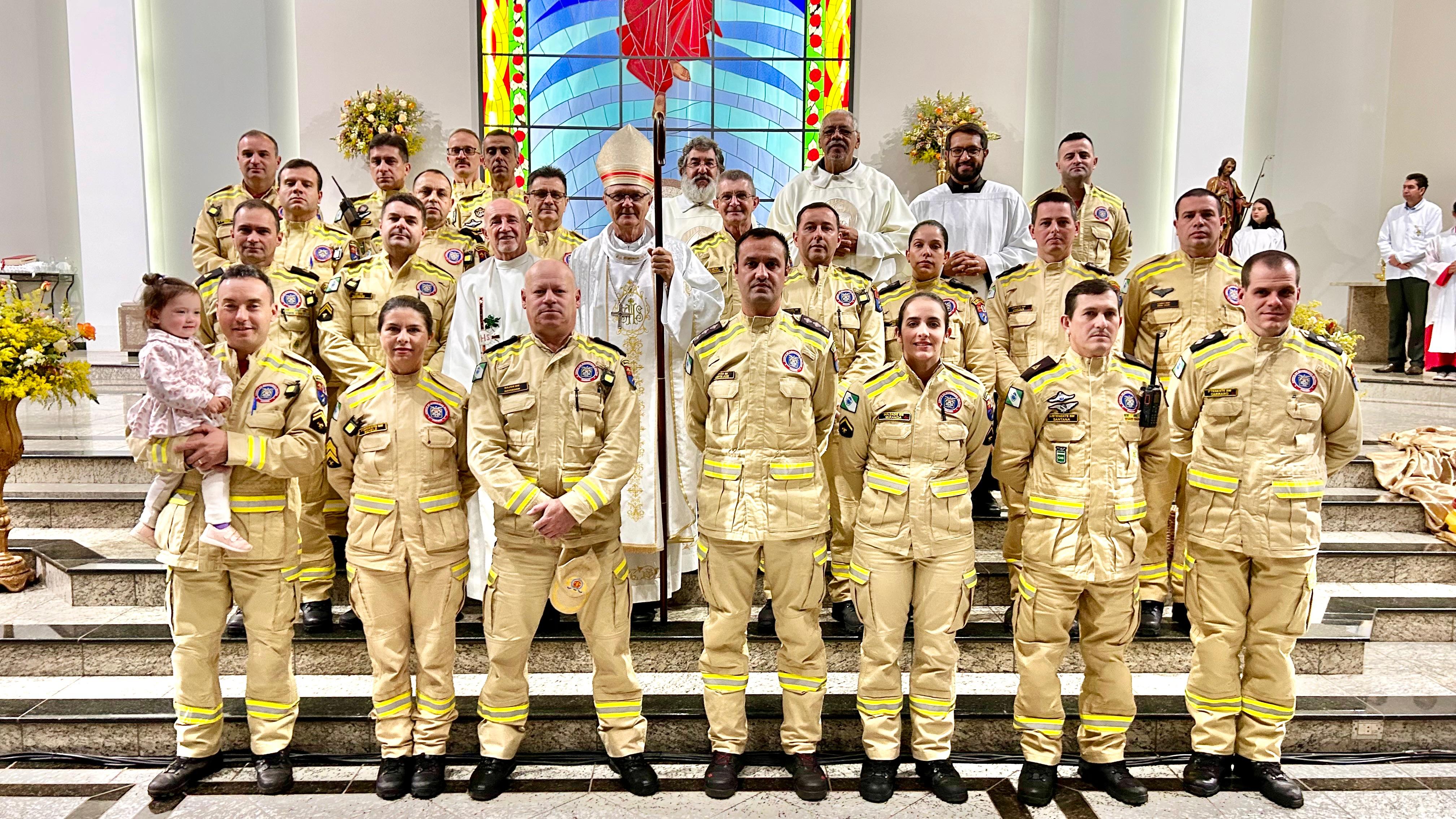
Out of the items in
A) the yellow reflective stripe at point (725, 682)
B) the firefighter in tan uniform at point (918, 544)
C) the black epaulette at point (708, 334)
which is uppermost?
the black epaulette at point (708, 334)

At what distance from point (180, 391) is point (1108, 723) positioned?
3620 millimetres

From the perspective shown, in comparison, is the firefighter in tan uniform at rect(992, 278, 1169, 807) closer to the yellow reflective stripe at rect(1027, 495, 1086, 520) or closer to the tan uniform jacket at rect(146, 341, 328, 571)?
the yellow reflective stripe at rect(1027, 495, 1086, 520)

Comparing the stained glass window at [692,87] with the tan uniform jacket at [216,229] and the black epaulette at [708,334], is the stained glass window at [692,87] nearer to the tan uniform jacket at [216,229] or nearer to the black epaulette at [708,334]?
the tan uniform jacket at [216,229]

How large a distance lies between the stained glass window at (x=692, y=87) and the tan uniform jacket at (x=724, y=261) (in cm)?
613

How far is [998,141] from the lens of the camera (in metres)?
10.8

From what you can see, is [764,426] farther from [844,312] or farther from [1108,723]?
[1108,723]

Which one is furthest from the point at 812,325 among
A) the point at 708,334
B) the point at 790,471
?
the point at 790,471

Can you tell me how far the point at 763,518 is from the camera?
11.3 ft

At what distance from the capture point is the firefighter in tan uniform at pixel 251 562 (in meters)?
3.41

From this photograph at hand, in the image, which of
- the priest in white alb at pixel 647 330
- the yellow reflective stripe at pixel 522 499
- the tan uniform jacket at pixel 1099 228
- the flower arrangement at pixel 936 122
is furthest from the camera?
the flower arrangement at pixel 936 122

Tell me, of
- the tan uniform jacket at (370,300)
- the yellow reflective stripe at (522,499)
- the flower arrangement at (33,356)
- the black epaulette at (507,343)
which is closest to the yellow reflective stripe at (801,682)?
the yellow reflective stripe at (522,499)

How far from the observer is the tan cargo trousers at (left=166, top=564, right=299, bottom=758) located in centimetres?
344

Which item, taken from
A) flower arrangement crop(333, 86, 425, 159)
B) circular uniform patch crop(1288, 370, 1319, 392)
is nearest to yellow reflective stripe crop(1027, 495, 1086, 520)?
circular uniform patch crop(1288, 370, 1319, 392)

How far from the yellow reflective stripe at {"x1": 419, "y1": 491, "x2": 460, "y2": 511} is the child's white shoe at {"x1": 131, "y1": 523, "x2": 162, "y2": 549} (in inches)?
38.3
